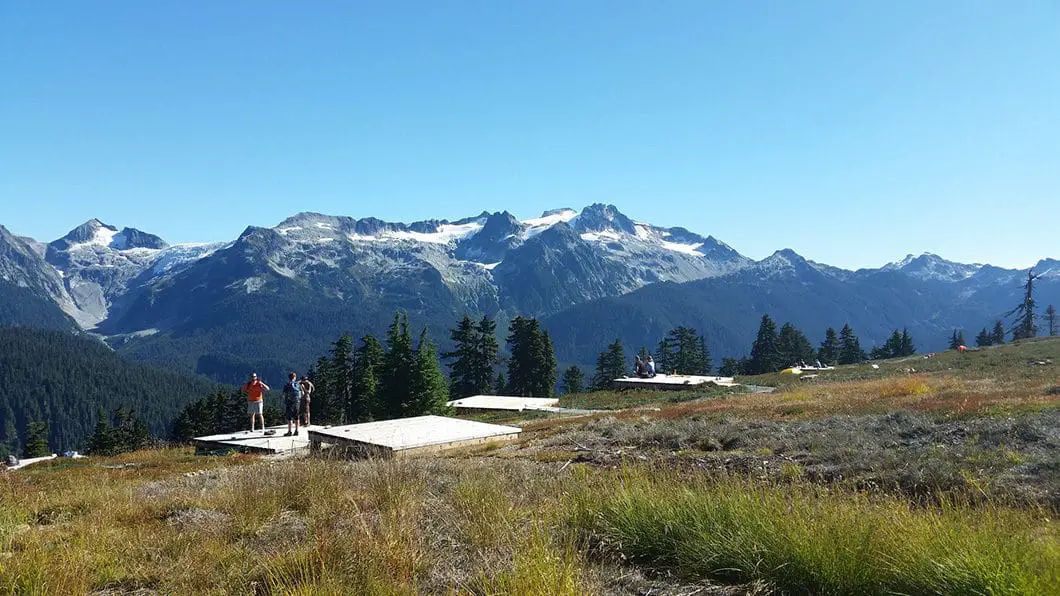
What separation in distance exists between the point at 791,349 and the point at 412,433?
291 ft

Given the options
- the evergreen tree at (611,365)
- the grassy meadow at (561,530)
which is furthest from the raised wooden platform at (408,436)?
the evergreen tree at (611,365)

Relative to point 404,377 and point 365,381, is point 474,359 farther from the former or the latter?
point 404,377

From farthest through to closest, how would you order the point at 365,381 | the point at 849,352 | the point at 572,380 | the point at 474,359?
the point at 849,352 → the point at 572,380 → the point at 474,359 → the point at 365,381

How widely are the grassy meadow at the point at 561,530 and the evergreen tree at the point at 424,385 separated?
3933 cm

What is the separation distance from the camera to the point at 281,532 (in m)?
6.40

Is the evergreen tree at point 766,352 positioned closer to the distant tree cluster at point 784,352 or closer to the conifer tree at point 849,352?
the distant tree cluster at point 784,352

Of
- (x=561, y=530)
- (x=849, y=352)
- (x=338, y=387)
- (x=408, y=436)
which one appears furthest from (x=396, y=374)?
(x=849, y=352)

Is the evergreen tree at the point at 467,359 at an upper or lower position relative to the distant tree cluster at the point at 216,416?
upper

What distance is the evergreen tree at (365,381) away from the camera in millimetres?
64188

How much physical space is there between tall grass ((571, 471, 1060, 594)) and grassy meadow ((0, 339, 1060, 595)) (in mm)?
15

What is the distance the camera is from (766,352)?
3652 inches

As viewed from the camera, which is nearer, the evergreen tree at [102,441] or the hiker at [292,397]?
the hiker at [292,397]

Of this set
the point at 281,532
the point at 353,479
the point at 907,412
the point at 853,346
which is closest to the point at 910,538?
the point at 281,532

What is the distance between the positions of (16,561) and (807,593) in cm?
625
